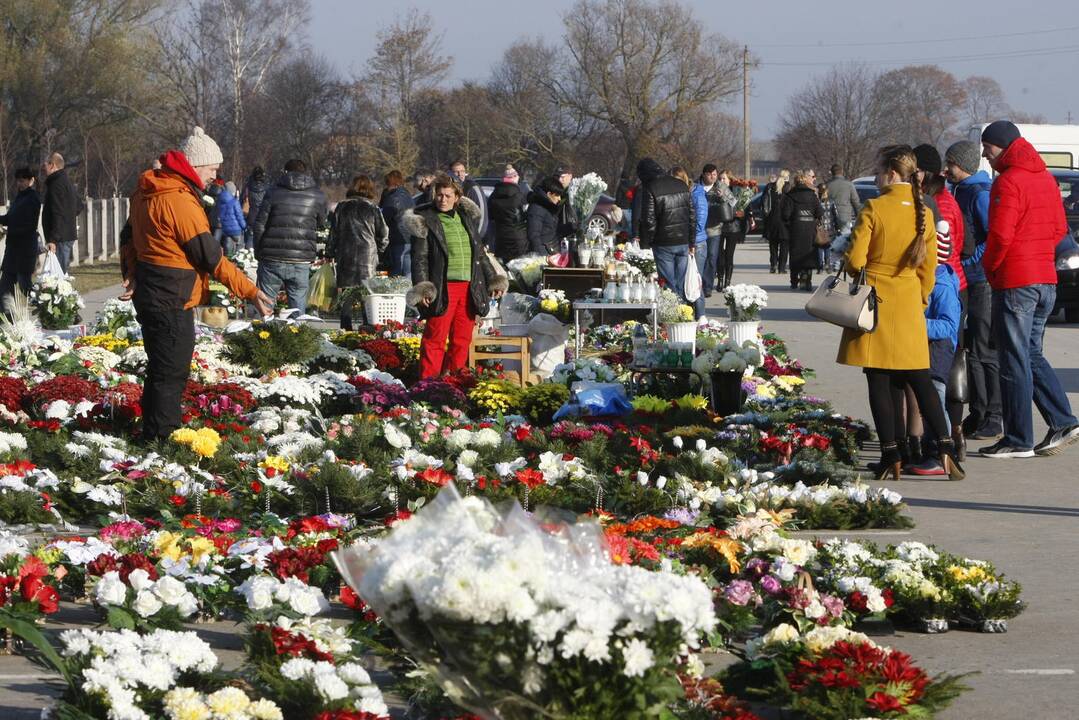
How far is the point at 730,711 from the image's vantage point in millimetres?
4500

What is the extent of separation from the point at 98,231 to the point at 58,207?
18172 mm

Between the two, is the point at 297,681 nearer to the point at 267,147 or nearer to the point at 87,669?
the point at 87,669

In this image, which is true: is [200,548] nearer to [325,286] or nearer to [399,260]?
[325,286]

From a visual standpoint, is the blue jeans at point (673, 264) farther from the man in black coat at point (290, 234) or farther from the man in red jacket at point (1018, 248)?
the man in red jacket at point (1018, 248)

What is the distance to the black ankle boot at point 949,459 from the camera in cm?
865

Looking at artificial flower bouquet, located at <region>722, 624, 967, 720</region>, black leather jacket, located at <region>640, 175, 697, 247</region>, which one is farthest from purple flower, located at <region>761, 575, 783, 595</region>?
black leather jacket, located at <region>640, 175, 697, 247</region>

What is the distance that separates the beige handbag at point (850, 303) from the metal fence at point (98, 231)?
24.1 m

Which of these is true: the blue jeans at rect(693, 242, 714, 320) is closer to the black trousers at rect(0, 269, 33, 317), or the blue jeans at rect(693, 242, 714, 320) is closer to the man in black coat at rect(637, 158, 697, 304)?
the man in black coat at rect(637, 158, 697, 304)

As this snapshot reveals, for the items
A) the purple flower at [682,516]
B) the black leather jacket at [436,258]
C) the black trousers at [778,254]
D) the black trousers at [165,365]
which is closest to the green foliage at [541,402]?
the black leather jacket at [436,258]

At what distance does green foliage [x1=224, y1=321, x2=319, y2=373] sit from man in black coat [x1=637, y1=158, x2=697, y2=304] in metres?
4.76

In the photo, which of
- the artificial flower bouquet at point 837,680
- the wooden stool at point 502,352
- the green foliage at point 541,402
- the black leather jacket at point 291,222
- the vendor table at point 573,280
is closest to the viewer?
the artificial flower bouquet at point 837,680

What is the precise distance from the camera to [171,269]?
866 centimetres

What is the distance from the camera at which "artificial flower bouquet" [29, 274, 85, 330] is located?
647 inches

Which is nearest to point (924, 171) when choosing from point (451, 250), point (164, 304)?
point (451, 250)
